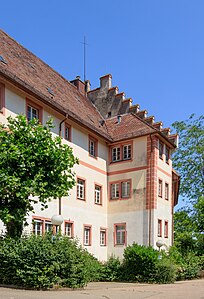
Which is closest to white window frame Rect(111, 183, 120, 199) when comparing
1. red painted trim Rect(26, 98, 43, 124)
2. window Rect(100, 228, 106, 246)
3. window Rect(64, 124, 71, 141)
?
window Rect(100, 228, 106, 246)

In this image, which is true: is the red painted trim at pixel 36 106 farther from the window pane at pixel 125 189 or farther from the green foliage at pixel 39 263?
the window pane at pixel 125 189

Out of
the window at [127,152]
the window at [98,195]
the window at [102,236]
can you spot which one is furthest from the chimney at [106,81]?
the window at [102,236]

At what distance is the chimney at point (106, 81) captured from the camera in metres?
33.5

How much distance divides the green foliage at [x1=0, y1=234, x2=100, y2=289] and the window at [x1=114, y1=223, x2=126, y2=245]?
39.6 ft

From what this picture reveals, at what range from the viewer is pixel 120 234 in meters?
27.9

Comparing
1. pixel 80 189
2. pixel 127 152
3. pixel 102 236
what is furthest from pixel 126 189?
pixel 80 189

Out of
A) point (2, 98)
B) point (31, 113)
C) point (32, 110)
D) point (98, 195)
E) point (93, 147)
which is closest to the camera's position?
point (2, 98)

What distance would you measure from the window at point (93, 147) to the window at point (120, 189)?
267 centimetres

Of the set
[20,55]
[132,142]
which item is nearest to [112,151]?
[132,142]

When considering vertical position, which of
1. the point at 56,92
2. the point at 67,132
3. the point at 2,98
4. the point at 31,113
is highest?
the point at 56,92

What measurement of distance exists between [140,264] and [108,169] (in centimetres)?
819

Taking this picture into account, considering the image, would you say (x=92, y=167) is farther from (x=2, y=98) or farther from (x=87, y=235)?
(x=2, y=98)

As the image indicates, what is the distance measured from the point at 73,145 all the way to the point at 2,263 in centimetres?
1144

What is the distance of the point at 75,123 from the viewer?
25.6 meters
